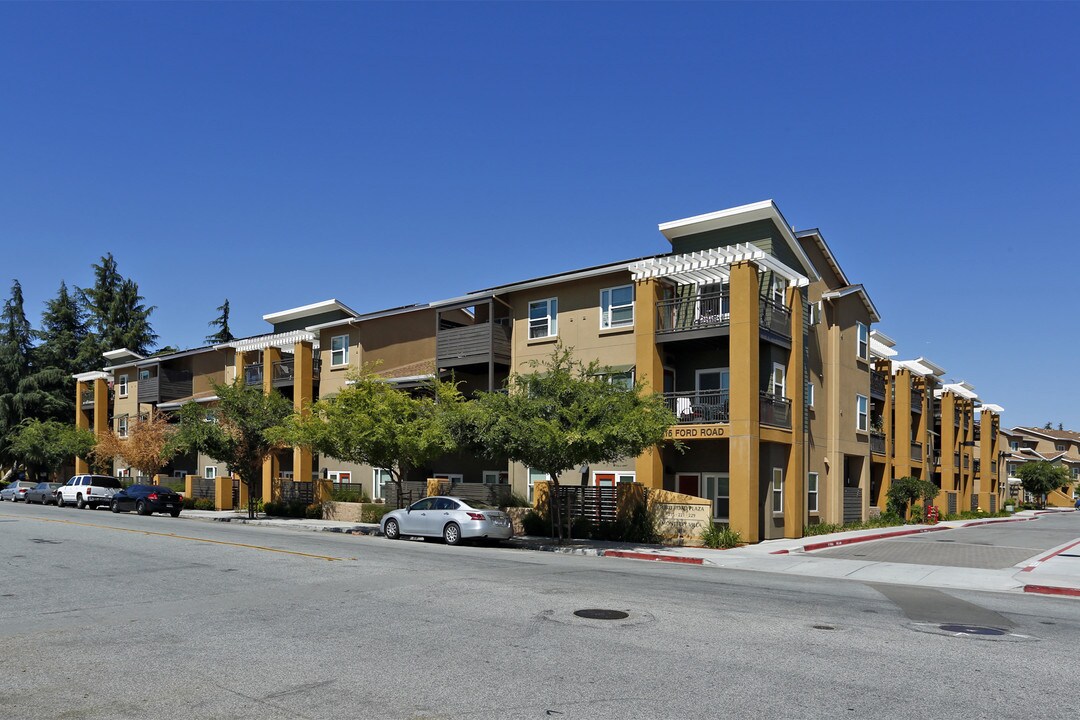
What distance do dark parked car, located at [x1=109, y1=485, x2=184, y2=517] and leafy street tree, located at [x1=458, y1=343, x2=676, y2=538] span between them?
21.7 m

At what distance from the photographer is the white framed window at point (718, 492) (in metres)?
29.9

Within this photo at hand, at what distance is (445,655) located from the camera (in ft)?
31.6

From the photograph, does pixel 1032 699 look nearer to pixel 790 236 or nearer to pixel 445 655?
pixel 445 655

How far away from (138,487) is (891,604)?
38293 mm

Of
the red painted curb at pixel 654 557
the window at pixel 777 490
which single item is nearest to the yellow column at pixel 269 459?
the red painted curb at pixel 654 557

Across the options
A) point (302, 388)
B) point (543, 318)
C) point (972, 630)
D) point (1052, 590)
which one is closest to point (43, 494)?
point (302, 388)

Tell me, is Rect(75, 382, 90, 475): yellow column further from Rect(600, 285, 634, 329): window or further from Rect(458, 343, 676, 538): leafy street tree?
Rect(458, 343, 676, 538): leafy street tree

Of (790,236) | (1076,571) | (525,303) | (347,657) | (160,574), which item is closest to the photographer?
(347,657)

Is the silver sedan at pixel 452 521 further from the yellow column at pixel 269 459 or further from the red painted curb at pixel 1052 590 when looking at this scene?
the yellow column at pixel 269 459

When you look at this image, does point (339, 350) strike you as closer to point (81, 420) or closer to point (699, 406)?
point (699, 406)

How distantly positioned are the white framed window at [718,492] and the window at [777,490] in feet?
5.10

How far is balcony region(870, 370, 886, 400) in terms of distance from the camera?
4184cm

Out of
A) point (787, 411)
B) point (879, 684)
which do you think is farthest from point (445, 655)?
point (787, 411)

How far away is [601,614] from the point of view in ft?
40.5
